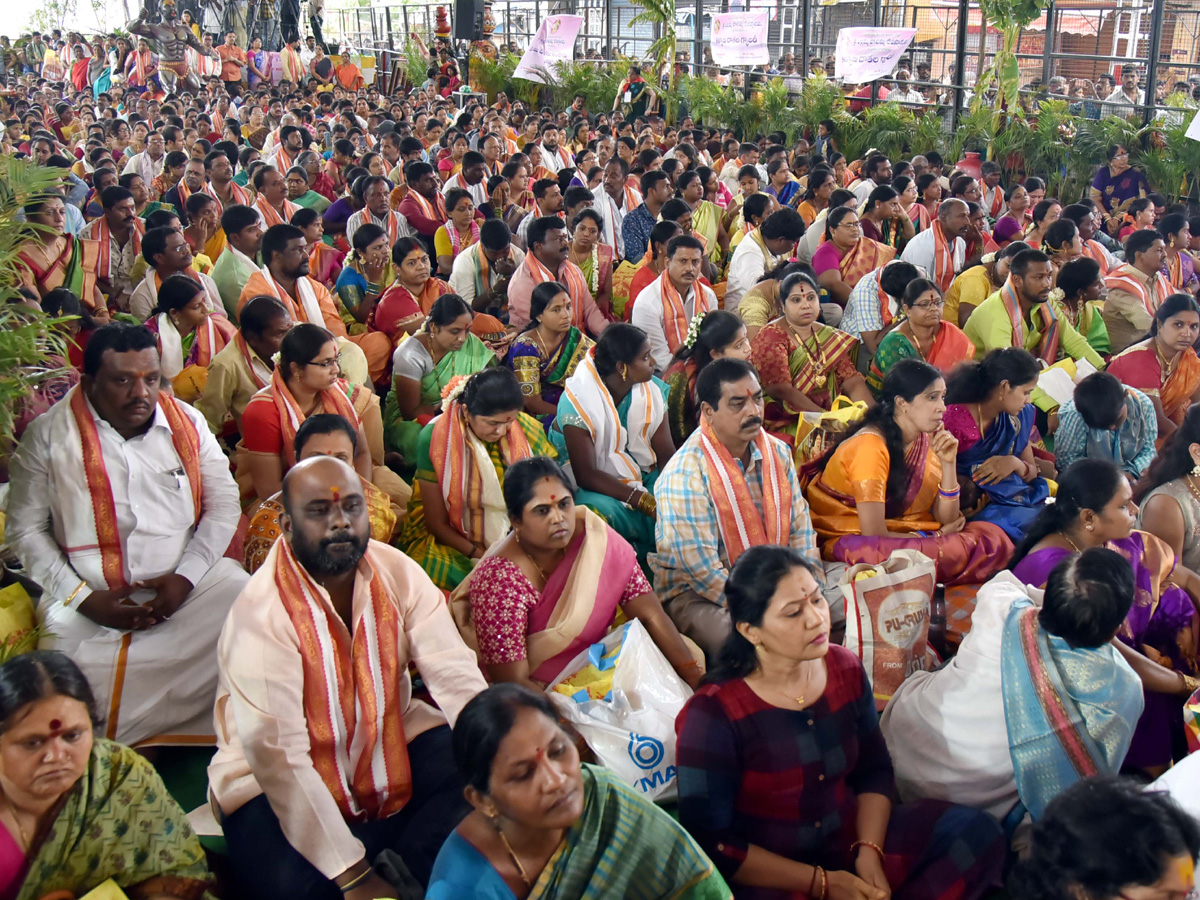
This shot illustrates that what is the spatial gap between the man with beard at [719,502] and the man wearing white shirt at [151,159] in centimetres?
786

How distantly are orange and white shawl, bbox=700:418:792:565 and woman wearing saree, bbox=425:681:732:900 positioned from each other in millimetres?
1423

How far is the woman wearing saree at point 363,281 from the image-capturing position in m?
5.62

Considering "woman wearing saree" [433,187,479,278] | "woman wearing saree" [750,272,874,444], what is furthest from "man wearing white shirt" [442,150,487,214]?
"woman wearing saree" [750,272,874,444]

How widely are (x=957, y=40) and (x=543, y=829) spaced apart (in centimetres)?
1211

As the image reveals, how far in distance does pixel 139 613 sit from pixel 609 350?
71.8 inches

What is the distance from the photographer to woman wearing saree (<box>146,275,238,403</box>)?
4.36 m

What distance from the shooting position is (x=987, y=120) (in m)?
10.5

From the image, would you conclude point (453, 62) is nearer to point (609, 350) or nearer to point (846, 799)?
Result: point (609, 350)

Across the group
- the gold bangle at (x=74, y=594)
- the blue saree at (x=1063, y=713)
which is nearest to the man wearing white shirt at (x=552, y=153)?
the gold bangle at (x=74, y=594)

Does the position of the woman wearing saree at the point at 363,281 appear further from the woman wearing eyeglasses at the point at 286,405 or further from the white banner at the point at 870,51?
the white banner at the point at 870,51

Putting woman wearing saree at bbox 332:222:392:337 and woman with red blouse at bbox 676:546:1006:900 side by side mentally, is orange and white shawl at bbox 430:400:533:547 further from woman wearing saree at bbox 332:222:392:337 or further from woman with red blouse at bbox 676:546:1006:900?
woman wearing saree at bbox 332:222:392:337

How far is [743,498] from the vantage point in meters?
3.22

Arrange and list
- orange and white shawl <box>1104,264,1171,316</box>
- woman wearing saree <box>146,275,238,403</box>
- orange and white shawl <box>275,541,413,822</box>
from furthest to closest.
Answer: orange and white shawl <box>1104,264,1171,316</box>
woman wearing saree <box>146,275,238,403</box>
orange and white shawl <box>275,541,413,822</box>

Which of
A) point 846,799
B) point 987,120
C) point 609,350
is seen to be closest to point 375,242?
point 609,350
